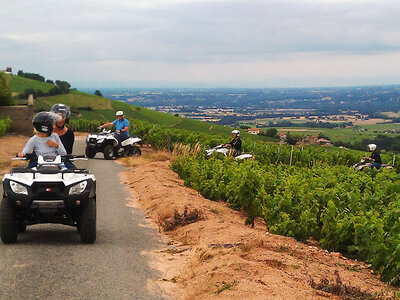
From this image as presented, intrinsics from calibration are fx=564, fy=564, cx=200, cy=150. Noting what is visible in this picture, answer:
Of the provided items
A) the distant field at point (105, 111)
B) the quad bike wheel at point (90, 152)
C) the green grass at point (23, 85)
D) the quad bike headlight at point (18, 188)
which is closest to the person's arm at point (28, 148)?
the quad bike headlight at point (18, 188)

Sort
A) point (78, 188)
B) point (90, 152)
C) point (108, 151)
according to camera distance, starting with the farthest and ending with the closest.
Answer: point (90, 152)
point (108, 151)
point (78, 188)

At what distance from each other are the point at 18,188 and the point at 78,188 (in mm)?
801

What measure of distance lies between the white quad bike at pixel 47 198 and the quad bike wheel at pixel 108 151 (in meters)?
14.8

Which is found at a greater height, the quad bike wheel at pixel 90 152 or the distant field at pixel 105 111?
the quad bike wheel at pixel 90 152

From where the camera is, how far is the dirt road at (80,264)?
597cm

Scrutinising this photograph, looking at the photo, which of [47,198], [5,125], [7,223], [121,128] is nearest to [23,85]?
[5,125]

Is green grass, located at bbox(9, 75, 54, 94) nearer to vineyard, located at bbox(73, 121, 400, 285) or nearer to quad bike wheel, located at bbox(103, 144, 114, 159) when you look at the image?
quad bike wheel, located at bbox(103, 144, 114, 159)

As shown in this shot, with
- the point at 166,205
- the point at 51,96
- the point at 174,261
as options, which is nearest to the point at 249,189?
the point at 166,205

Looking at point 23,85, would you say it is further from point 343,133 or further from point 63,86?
point 343,133

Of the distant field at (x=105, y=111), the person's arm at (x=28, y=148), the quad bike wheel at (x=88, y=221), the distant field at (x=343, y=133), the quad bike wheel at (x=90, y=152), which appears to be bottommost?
the distant field at (x=343, y=133)

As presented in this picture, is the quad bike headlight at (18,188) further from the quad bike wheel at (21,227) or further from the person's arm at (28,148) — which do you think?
the quad bike wheel at (21,227)

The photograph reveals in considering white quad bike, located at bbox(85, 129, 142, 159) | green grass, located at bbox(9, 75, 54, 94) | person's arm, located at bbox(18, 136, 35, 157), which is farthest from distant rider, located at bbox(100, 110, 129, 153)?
green grass, located at bbox(9, 75, 54, 94)

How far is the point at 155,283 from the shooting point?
6.48 meters

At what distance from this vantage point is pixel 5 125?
118 feet
